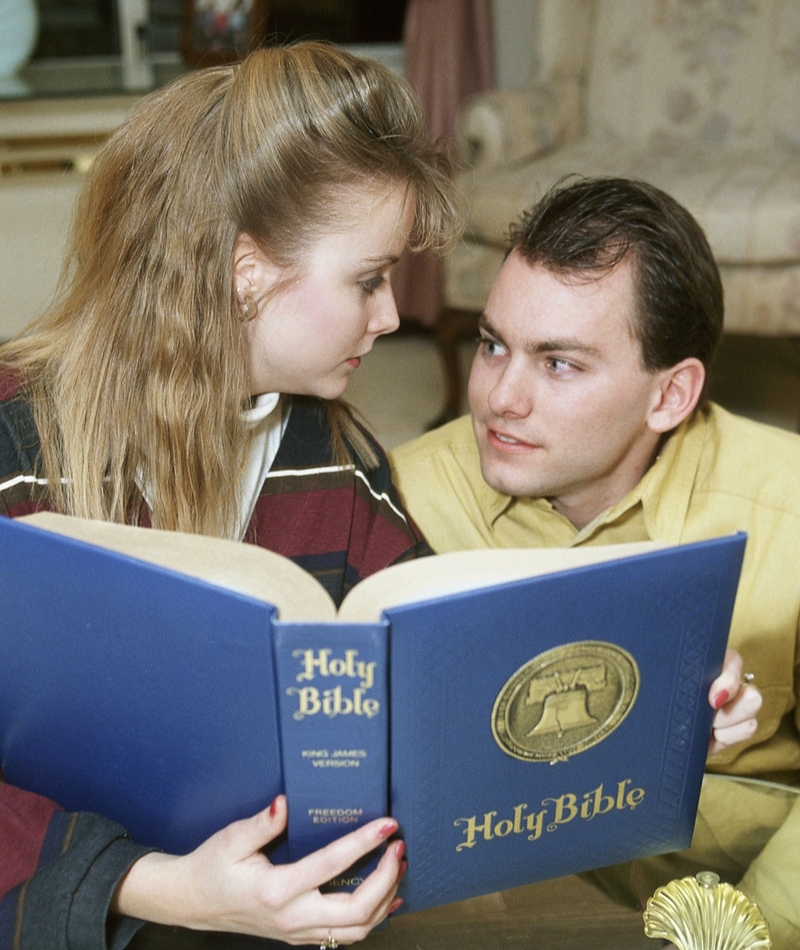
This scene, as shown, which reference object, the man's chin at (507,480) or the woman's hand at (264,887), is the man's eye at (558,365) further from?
the woman's hand at (264,887)

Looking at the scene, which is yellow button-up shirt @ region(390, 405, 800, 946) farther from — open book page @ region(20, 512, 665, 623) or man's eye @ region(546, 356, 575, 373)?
open book page @ region(20, 512, 665, 623)

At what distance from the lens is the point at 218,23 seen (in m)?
3.45

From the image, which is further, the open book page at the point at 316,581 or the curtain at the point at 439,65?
A: the curtain at the point at 439,65

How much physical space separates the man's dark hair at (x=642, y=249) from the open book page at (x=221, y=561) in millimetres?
665

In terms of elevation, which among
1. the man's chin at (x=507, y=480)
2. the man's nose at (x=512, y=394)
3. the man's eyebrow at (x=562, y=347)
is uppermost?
the man's eyebrow at (x=562, y=347)

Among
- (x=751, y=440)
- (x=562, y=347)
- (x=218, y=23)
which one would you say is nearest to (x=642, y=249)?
(x=562, y=347)

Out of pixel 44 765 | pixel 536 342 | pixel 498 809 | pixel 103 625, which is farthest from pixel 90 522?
pixel 536 342

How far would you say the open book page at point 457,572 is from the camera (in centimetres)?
74

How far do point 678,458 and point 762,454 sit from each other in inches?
3.9

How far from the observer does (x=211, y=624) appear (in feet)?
2.43

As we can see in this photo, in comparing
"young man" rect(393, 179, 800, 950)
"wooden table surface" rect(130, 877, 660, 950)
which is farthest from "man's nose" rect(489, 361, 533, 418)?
"wooden table surface" rect(130, 877, 660, 950)

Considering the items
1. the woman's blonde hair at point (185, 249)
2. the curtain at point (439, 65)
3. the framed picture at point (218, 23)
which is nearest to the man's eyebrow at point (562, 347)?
the woman's blonde hair at point (185, 249)

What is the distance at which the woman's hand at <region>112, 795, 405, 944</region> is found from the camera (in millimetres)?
803

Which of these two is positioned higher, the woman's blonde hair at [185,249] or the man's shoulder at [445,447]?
the woman's blonde hair at [185,249]
